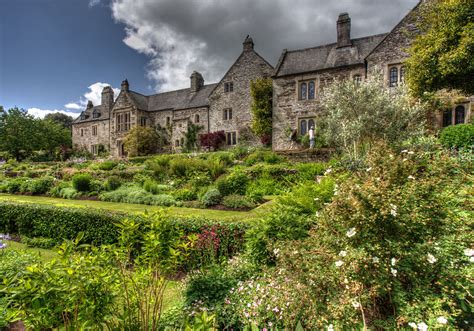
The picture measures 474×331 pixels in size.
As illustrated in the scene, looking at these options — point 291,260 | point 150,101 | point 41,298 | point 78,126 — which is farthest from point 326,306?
point 78,126

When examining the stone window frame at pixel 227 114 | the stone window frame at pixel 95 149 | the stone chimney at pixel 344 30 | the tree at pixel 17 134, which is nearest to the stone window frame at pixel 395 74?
the stone chimney at pixel 344 30

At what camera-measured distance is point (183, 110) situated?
32.4 m

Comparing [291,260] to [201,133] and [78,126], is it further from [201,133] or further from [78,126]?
[78,126]

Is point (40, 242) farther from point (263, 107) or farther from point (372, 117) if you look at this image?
point (263, 107)

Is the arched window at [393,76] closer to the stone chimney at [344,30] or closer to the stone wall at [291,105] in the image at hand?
the stone wall at [291,105]

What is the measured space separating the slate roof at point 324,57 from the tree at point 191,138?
11.6 m

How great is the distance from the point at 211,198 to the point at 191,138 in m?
19.7

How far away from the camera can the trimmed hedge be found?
486cm

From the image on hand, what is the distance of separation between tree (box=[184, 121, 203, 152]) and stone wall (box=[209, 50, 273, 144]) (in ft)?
8.61

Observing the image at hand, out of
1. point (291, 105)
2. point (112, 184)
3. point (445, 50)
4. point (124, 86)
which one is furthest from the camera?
point (124, 86)

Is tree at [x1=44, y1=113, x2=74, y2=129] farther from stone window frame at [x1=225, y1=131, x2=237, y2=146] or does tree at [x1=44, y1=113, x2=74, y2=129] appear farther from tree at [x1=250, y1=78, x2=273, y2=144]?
tree at [x1=250, y1=78, x2=273, y2=144]

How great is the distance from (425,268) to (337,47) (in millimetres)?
22250

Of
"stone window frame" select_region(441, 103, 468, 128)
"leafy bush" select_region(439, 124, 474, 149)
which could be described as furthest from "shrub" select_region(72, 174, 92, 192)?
"stone window frame" select_region(441, 103, 468, 128)

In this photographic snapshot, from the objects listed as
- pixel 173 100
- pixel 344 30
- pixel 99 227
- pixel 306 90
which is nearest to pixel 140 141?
pixel 173 100
